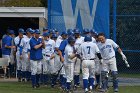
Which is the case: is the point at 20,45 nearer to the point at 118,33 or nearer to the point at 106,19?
the point at 106,19

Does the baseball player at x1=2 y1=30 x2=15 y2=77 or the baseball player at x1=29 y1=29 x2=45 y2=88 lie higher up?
the baseball player at x1=2 y1=30 x2=15 y2=77

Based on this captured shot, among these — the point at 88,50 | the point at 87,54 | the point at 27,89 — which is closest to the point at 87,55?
the point at 87,54

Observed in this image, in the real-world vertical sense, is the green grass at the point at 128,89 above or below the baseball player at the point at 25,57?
below

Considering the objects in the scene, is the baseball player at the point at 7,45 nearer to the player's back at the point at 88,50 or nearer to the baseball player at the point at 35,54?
the baseball player at the point at 35,54

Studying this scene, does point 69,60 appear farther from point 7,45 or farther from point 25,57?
point 7,45

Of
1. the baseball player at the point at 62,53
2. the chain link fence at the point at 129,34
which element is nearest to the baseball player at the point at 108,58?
the baseball player at the point at 62,53

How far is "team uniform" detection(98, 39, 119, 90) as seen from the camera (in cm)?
1955

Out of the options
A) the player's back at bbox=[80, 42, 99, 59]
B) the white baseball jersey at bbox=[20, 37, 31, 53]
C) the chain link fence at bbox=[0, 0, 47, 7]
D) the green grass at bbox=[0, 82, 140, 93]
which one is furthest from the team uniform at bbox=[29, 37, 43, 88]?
the chain link fence at bbox=[0, 0, 47, 7]

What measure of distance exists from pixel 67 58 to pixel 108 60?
1.54 meters

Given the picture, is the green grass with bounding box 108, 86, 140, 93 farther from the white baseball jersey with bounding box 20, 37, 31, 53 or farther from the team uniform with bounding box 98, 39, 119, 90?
the white baseball jersey with bounding box 20, 37, 31, 53

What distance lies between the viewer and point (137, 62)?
2802 centimetres

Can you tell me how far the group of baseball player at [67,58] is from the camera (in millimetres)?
18906

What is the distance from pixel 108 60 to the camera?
19.6 m

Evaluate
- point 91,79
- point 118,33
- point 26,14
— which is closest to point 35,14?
point 26,14
